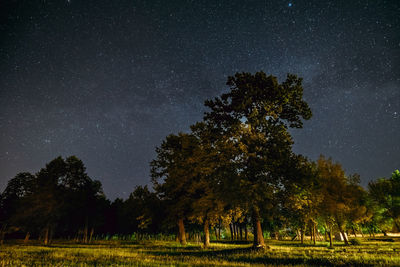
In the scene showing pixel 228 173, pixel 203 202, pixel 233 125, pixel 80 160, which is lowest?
pixel 203 202

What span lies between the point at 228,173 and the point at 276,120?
7.56m

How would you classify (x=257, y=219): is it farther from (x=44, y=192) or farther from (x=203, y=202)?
(x=44, y=192)

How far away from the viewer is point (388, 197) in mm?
38344

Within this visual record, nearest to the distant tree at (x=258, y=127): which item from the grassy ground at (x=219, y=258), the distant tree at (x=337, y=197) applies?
the grassy ground at (x=219, y=258)

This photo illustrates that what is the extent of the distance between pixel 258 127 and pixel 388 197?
1384 inches

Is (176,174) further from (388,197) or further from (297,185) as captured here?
(388,197)

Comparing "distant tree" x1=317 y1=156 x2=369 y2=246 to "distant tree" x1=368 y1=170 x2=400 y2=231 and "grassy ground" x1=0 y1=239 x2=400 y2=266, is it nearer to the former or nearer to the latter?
"distant tree" x1=368 y1=170 x2=400 y2=231

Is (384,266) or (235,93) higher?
(235,93)

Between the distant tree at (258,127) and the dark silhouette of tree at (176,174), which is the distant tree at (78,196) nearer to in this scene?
the dark silhouette of tree at (176,174)

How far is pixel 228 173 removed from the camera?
20125 mm

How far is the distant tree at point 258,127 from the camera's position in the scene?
19125 mm

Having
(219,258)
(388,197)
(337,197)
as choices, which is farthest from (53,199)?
(388,197)

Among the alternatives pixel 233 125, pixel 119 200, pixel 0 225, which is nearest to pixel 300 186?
pixel 233 125

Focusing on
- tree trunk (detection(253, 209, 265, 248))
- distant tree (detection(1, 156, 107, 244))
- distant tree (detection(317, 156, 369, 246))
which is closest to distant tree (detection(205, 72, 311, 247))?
tree trunk (detection(253, 209, 265, 248))
